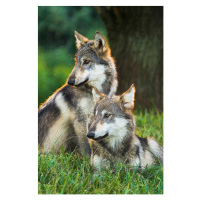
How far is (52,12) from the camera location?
15.8ft

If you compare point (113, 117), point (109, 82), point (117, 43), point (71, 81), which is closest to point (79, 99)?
point (71, 81)

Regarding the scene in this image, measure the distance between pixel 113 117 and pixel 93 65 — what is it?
0.94 m

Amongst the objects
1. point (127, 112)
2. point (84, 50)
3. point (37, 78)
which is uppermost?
point (84, 50)

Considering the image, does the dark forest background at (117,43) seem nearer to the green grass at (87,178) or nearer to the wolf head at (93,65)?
the wolf head at (93,65)

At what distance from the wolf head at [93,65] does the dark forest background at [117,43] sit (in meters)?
0.12

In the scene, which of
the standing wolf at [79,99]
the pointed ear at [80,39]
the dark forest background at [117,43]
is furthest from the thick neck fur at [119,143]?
the pointed ear at [80,39]

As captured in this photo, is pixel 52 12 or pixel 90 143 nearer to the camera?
pixel 90 143

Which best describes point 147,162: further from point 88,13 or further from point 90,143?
point 88,13

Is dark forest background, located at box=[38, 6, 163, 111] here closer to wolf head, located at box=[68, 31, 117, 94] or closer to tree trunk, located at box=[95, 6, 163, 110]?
tree trunk, located at box=[95, 6, 163, 110]

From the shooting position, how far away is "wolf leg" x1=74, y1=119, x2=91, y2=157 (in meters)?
4.75

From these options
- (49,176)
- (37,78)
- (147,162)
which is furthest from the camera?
(37,78)

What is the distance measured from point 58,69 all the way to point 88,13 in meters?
0.97

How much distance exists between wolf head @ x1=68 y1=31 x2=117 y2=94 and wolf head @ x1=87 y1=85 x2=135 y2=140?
0.42 m
